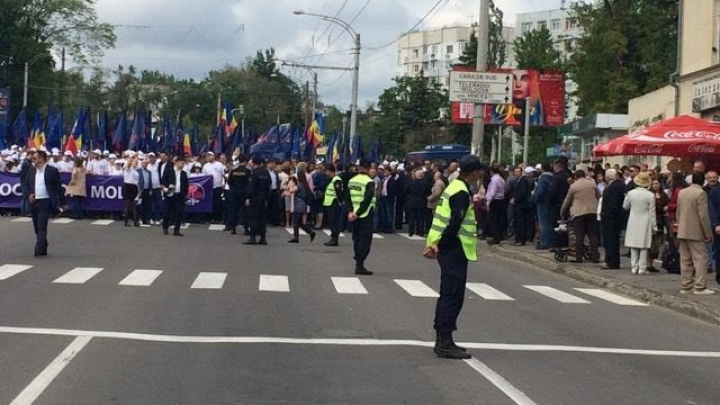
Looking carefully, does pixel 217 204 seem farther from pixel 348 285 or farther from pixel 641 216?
pixel 348 285

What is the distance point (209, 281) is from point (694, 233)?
23.6ft

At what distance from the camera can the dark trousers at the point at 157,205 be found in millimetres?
30359

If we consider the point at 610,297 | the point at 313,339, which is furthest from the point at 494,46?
the point at 313,339

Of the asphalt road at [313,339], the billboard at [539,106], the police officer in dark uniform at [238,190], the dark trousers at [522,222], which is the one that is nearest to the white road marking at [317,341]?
the asphalt road at [313,339]

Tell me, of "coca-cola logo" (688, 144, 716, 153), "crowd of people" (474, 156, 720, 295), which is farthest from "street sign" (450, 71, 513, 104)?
"coca-cola logo" (688, 144, 716, 153)

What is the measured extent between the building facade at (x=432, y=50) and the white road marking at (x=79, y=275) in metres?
145

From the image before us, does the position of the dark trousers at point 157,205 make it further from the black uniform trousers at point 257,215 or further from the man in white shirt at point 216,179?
the black uniform trousers at point 257,215

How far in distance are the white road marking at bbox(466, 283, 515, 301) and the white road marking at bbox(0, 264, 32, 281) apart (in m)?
6.89

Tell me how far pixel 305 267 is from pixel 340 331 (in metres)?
7.70

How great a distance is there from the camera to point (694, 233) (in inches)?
657

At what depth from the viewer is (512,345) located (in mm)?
11742

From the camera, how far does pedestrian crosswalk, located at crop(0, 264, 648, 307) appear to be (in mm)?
16234

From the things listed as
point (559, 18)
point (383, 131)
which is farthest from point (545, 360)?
point (559, 18)

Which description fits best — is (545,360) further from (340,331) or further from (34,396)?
(34,396)
